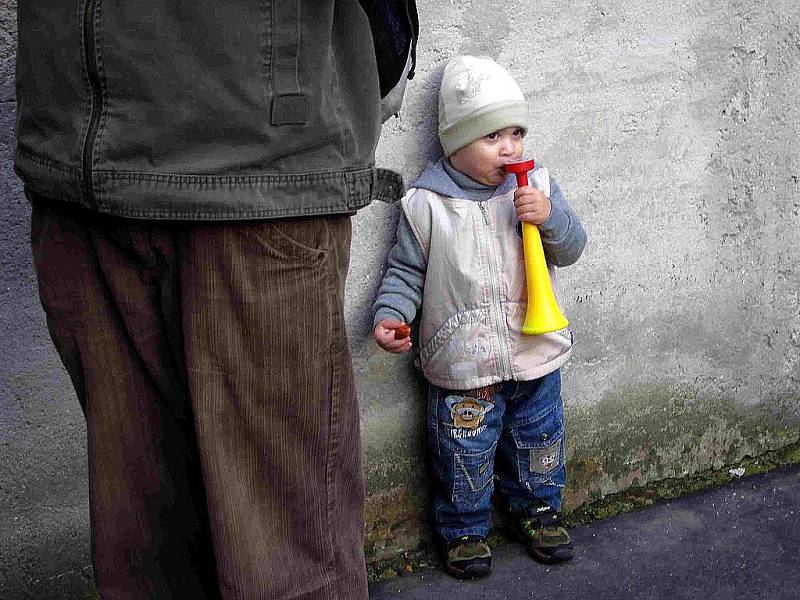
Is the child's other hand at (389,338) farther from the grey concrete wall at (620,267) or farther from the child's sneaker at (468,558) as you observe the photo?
the child's sneaker at (468,558)

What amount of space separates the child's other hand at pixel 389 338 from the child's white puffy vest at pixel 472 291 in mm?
135

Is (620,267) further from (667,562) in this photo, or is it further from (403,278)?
(667,562)

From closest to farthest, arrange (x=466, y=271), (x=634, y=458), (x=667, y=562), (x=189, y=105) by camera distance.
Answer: (x=189, y=105) → (x=466, y=271) → (x=667, y=562) → (x=634, y=458)

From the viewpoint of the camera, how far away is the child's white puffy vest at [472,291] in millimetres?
2713

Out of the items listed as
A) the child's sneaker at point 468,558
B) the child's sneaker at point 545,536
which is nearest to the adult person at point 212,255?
the child's sneaker at point 468,558

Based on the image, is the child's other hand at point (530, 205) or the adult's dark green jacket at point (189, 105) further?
the child's other hand at point (530, 205)

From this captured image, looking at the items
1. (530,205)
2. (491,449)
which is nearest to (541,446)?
(491,449)

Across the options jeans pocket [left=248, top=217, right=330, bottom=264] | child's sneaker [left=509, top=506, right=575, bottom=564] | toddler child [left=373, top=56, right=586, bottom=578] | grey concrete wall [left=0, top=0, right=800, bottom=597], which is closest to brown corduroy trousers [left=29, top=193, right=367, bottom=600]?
jeans pocket [left=248, top=217, right=330, bottom=264]

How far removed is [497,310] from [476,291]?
77mm

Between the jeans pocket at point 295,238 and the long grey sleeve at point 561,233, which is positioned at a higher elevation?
the jeans pocket at point 295,238

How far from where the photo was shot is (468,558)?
2.99 meters

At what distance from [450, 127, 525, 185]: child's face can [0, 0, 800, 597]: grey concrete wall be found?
139mm

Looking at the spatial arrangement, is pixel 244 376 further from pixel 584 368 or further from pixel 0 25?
pixel 584 368

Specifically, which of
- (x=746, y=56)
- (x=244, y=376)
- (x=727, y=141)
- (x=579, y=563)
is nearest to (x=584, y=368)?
(x=579, y=563)
